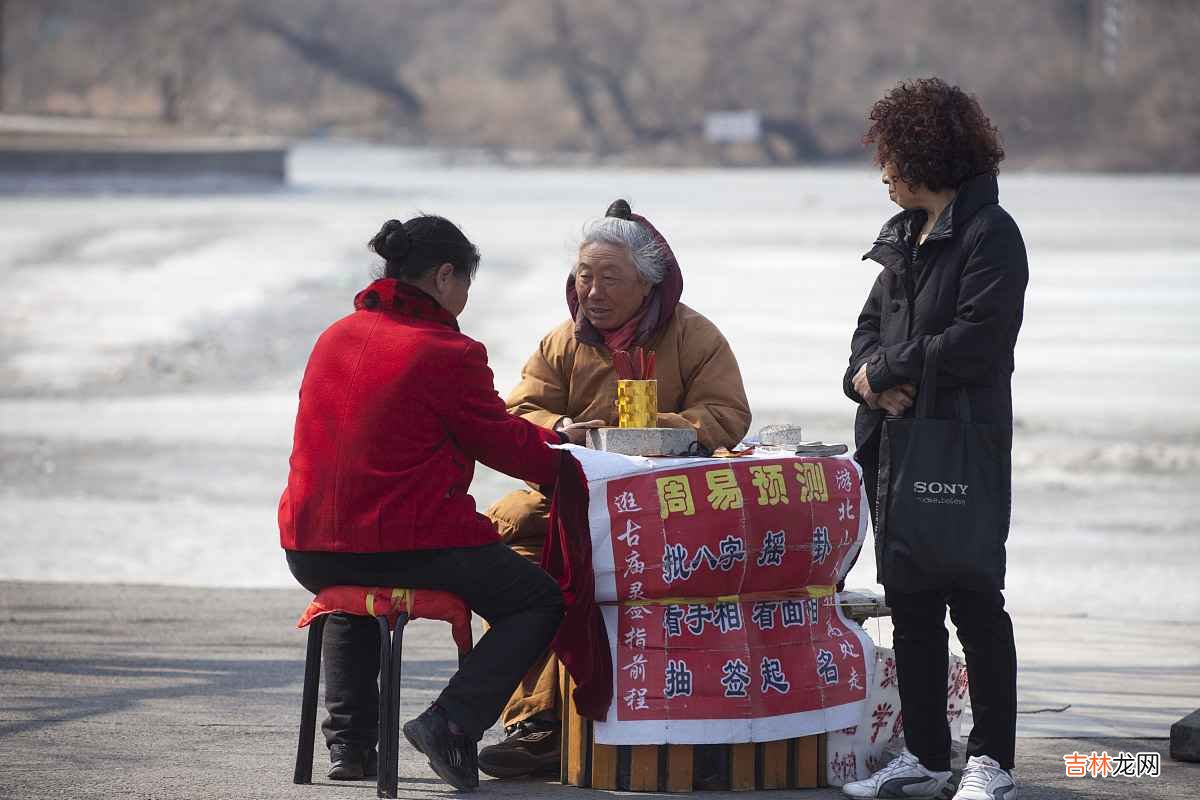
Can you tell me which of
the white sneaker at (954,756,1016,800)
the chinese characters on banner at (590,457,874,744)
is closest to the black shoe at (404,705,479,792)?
the chinese characters on banner at (590,457,874,744)

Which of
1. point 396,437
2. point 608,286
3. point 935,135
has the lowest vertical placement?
point 396,437

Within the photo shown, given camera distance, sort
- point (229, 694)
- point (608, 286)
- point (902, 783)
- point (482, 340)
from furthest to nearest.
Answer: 1. point (482, 340)
2. point (229, 694)
3. point (608, 286)
4. point (902, 783)

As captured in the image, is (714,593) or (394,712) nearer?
(394,712)

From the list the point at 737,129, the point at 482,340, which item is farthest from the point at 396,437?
the point at 737,129

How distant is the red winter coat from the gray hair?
29.6 inches

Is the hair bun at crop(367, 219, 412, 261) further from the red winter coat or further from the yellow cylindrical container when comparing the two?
the yellow cylindrical container

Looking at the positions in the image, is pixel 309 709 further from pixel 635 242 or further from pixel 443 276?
pixel 635 242

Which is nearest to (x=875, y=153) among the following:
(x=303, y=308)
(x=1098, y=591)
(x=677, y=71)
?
(x=1098, y=591)

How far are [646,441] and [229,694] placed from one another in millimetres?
1744

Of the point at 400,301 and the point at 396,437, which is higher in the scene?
the point at 400,301

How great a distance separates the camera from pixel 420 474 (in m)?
4.28

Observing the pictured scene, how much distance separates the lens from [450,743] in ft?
14.0

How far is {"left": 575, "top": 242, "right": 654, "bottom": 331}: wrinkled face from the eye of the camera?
499 cm

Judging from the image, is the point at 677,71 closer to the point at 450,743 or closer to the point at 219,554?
the point at 219,554
